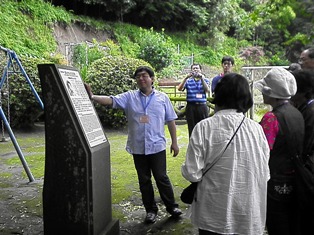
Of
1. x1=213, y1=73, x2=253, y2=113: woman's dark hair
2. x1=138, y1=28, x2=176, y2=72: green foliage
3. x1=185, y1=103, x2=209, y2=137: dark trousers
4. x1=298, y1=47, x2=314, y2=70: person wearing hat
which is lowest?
x1=185, y1=103, x2=209, y2=137: dark trousers

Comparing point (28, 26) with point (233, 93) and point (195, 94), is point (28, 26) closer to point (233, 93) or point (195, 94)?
point (195, 94)

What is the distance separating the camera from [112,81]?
31.9 ft

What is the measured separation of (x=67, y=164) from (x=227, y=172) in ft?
4.62

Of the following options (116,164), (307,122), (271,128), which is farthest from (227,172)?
(116,164)

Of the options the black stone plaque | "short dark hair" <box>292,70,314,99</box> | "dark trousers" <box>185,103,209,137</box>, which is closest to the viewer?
"short dark hair" <box>292,70,314,99</box>

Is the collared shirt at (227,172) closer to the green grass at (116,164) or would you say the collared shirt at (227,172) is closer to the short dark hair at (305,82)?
the short dark hair at (305,82)

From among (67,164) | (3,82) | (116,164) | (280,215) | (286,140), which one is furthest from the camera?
(3,82)

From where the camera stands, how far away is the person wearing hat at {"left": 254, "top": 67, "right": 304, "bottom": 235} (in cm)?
236

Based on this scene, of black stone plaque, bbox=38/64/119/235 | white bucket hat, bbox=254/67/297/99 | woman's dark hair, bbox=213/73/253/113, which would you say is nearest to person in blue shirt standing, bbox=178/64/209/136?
black stone plaque, bbox=38/64/119/235

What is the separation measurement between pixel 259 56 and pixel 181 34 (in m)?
6.77

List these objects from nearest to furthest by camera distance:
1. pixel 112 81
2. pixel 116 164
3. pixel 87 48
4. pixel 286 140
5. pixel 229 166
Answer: pixel 229 166, pixel 286 140, pixel 116 164, pixel 112 81, pixel 87 48

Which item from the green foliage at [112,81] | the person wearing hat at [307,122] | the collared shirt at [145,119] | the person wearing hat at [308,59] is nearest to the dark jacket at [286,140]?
the person wearing hat at [307,122]

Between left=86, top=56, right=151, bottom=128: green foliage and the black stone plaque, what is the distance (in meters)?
6.68

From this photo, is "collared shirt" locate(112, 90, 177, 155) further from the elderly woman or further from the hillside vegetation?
the hillside vegetation
